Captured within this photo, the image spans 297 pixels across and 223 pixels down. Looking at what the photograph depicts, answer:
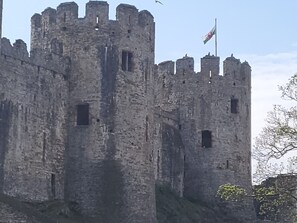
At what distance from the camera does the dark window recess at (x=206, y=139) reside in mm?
45562

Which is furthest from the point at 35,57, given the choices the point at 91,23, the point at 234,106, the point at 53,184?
the point at 234,106

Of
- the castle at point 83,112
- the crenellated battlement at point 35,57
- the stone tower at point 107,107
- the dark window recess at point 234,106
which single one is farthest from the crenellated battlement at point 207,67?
the crenellated battlement at point 35,57

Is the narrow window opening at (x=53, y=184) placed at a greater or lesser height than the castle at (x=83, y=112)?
lesser

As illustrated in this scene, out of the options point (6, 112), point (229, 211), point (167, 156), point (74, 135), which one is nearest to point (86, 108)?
point (74, 135)

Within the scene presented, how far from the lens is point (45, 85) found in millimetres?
35469

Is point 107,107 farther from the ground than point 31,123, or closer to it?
farther from the ground

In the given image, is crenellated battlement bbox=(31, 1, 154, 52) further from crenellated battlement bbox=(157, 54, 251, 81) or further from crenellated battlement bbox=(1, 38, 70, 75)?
crenellated battlement bbox=(157, 54, 251, 81)

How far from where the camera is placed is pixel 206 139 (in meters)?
45.6

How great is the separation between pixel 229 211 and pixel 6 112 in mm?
15975

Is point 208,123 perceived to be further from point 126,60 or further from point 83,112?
point 83,112

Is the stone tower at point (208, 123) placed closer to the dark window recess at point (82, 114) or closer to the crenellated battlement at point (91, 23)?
the crenellated battlement at point (91, 23)

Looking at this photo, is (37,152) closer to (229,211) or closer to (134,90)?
(134,90)

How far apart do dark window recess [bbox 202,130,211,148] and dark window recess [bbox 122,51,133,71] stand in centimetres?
1033

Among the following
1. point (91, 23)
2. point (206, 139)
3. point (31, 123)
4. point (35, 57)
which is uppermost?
point (91, 23)
